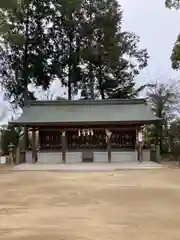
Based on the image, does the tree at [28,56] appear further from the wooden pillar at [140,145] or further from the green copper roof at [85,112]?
the wooden pillar at [140,145]

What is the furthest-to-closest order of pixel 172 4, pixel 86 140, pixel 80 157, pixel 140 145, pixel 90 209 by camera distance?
pixel 86 140
pixel 80 157
pixel 140 145
pixel 172 4
pixel 90 209

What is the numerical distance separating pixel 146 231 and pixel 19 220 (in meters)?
2.53

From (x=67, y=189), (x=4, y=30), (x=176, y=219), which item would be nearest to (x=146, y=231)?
(x=176, y=219)

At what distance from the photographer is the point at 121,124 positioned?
26500 millimetres

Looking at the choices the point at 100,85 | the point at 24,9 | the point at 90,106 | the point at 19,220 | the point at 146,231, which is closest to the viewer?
the point at 146,231

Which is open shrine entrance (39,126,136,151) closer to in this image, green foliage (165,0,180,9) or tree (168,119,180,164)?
tree (168,119,180,164)

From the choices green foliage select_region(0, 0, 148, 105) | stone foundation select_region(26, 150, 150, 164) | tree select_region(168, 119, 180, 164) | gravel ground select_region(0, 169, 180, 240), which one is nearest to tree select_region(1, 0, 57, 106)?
green foliage select_region(0, 0, 148, 105)

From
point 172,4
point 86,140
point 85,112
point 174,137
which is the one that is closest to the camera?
point 172,4

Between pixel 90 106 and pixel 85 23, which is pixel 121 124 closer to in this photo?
pixel 90 106

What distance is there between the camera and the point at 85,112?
1115 inches

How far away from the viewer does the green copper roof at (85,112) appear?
26531mm

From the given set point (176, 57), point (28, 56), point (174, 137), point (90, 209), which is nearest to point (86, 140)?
point (174, 137)

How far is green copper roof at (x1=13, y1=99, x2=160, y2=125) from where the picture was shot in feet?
87.0

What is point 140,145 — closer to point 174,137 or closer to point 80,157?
point 80,157
